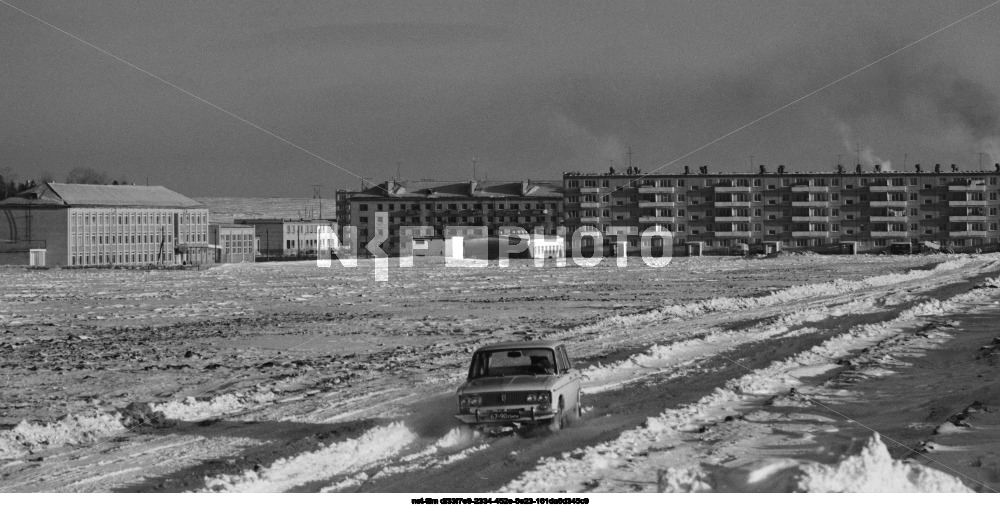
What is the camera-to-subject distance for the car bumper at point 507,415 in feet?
51.6

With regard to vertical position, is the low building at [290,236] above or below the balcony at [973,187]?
below

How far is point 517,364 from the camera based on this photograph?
692 inches

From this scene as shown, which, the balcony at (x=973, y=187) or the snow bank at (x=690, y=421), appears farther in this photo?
the balcony at (x=973, y=187)

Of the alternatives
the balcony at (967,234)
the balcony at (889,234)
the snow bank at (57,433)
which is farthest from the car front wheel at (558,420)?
the balcony at (967,234)

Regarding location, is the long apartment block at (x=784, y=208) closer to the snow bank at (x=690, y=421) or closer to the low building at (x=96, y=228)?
the low building at (x=96, y=228)

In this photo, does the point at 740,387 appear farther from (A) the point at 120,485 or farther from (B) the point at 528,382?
(A) the point at 120,485

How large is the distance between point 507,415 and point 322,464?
2789mm

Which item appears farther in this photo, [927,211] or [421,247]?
[927,211]

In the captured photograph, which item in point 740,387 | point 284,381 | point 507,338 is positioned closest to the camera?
point 740,387

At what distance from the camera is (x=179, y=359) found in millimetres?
27750

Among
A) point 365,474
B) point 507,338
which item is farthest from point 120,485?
point 507,338

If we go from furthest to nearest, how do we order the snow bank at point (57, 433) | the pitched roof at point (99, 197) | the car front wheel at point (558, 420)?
the pitched roof at point (99, 197) < the snow bank at point (57, 433) < the car front wheel at point (558, 420)

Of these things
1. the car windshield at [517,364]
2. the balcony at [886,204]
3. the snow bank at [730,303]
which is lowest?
the snow bank at [730,303]
